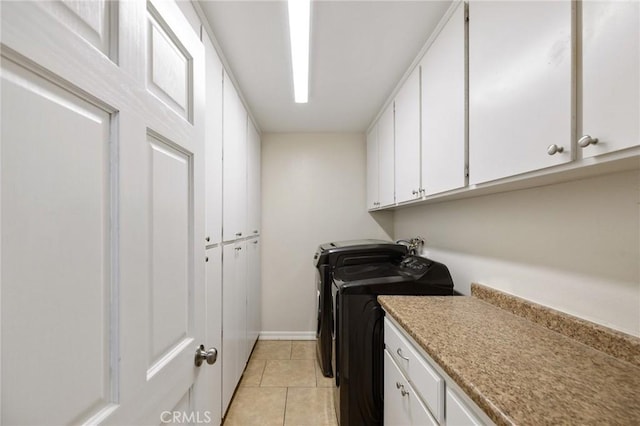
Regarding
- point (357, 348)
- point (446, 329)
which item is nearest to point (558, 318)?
point (446, 329)

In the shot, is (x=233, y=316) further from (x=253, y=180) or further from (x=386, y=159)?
(x=386, y=159)

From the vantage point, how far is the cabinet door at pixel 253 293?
8.52 ft

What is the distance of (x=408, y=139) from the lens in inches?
74.0

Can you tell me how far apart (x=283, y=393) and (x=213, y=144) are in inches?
76.4

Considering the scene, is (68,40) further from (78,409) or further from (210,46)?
(210,46)

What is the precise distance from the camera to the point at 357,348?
61.0 inches

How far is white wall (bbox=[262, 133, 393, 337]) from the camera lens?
128 inches

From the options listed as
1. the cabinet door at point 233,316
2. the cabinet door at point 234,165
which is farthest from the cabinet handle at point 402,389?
the cabinet door at point 234,165

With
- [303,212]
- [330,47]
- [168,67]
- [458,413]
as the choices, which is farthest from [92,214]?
[303,212]

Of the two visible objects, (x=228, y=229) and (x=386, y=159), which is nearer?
(x=228, y=229)

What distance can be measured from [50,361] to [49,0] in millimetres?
542

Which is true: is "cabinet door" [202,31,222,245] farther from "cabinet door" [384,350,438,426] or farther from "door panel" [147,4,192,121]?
"cabinet door" [384,350,438,426]

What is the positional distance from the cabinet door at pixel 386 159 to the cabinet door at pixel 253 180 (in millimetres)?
1252

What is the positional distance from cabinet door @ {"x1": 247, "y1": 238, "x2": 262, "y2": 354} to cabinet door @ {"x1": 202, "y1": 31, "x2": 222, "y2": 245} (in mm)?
970
